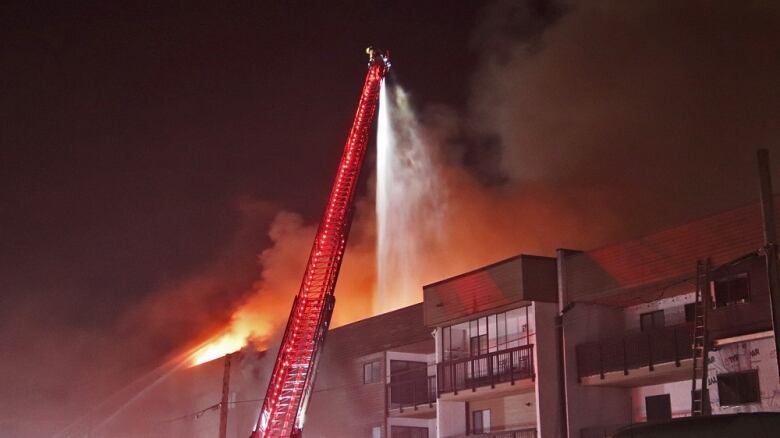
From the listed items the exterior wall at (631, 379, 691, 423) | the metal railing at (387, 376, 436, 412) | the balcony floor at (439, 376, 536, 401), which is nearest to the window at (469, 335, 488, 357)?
the balcony floor at (439, 376, 536, 401)

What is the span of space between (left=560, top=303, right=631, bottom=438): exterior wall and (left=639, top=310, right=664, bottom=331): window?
0.68 meters

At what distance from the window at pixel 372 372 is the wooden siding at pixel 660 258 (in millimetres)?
11573

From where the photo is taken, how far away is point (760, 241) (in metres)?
24.4

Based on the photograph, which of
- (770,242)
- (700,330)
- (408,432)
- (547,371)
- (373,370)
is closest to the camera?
(770,242)

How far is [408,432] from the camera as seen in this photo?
38031mm

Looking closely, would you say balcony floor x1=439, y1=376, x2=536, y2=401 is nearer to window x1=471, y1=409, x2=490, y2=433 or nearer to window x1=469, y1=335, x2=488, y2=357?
window x1=471, y1=409, x2=490, y2=433

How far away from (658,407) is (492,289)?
6.32 metres

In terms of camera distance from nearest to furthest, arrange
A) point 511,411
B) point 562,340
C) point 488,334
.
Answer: point 562,340 → point 511,411 → point 488,334

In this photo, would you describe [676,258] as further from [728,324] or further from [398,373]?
[398,373]

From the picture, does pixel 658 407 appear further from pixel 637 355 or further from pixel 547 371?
pixel 547 371

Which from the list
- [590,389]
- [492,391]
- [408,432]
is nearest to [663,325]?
[590,389]

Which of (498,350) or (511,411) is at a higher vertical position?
(498,350)

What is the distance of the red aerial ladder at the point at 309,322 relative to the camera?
26391 mm

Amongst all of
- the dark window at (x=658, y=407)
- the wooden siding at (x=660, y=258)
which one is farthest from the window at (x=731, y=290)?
the dark window at (x=658, y=407)
